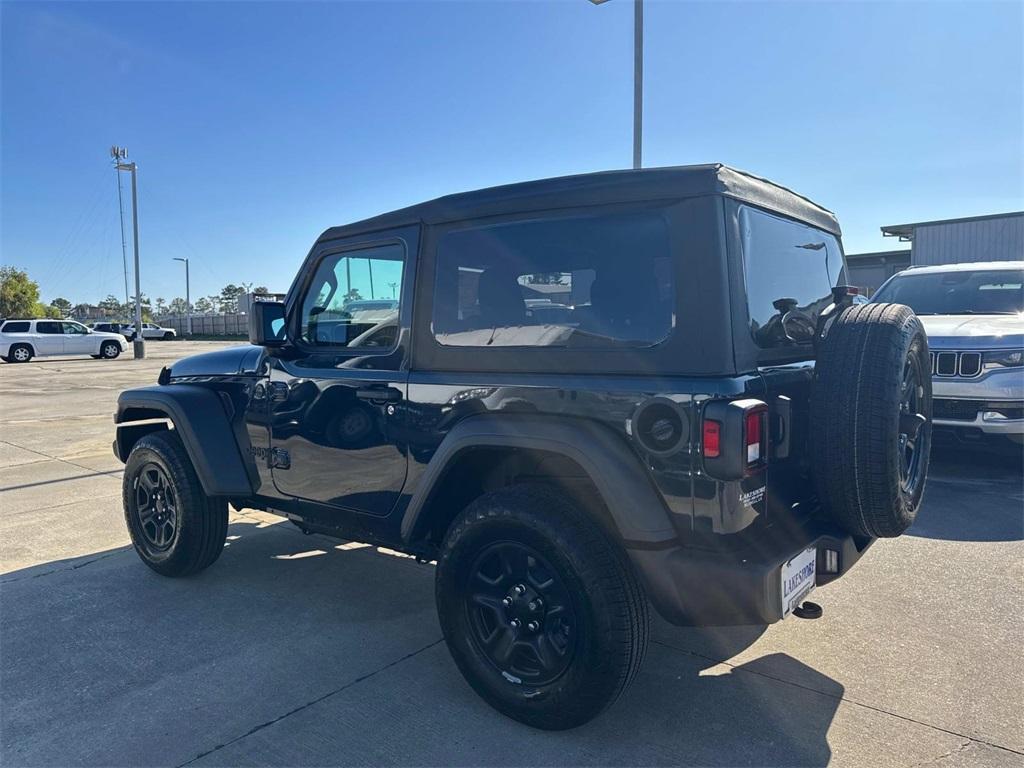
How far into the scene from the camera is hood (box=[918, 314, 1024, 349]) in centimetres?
576

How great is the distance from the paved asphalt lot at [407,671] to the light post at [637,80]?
19.8 feet

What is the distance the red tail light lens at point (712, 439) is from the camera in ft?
7.41

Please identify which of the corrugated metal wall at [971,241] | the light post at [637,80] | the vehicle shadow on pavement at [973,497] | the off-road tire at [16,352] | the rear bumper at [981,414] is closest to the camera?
the vehicle shadow on pavement at [973,497]

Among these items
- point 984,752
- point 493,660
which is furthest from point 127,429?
point 984,752

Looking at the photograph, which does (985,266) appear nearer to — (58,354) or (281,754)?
(281,754)

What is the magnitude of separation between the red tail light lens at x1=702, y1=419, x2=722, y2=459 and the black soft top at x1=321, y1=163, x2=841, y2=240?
790mm

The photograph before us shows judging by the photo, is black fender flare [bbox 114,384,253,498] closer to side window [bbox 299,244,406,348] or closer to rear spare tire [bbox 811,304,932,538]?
side window [bbox 299,244,406,348]

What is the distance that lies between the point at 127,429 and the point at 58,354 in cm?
2919

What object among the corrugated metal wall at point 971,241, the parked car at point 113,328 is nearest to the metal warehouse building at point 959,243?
the corrugated metal wall at point 971,241

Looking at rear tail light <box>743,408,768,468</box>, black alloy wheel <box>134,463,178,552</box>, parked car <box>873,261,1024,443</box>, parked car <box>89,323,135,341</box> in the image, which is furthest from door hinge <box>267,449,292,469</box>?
parked car <box>89,323,135,341</box>

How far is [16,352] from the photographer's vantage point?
27578 mm

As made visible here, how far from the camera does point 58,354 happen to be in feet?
95.2

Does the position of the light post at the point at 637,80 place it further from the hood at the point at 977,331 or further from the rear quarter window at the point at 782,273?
the rear quarter window at the point at 782,273

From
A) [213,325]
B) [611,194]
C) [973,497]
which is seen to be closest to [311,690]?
[611,194]
